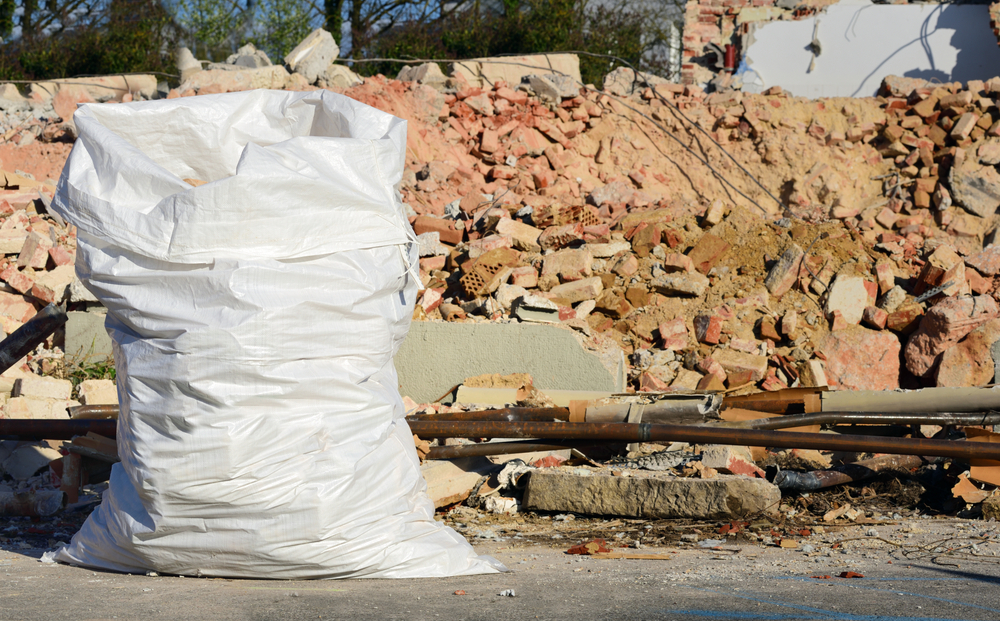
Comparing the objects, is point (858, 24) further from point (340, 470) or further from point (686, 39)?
point (340, 470)

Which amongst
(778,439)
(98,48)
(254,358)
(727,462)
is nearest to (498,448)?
(727,462)

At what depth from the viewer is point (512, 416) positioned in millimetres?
3846

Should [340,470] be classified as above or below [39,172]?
below

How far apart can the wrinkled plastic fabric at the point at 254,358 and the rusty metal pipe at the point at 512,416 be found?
1.44 metres

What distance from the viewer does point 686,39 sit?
1116 cm

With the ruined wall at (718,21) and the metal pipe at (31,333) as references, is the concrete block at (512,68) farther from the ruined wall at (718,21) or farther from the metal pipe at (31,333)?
the metal pipe at (31,333)

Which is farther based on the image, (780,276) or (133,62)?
(133,62)

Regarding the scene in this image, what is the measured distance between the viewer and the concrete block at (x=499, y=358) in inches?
227

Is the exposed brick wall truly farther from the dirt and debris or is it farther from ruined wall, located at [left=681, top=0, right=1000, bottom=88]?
the dirt and debris

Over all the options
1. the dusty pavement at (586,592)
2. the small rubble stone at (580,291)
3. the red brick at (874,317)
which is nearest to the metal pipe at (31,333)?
the dusty pavement at (586,592)

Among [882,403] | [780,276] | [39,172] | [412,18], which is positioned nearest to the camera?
[882,403]

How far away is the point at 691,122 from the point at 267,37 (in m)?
12.1

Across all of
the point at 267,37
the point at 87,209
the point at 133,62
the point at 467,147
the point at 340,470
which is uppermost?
the point at 267,37

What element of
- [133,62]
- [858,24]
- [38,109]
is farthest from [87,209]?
[133,62]
